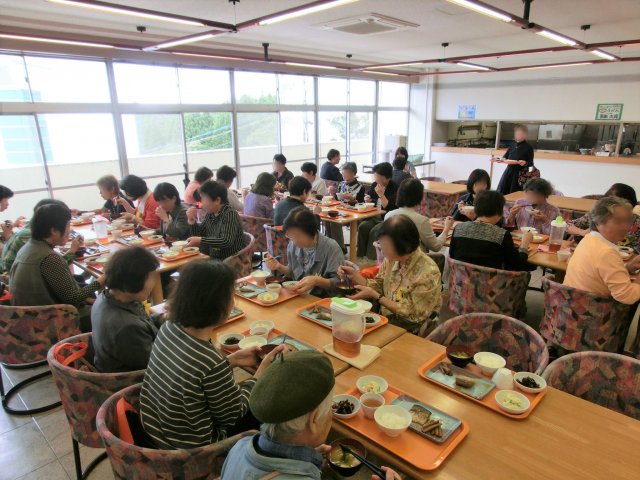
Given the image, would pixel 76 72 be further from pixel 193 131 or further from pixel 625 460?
pixel 625 460

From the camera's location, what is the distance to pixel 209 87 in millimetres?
7984

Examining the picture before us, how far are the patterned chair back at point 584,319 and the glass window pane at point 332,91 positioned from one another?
832 centimetres

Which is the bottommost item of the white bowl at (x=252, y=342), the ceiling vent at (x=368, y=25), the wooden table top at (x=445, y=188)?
the white bowl at (x=252, y=342)

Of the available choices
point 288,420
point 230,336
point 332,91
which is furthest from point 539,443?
point 332,91

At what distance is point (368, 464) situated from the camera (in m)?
1.33

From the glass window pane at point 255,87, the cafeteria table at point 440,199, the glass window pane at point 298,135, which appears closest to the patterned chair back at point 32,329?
the cafeteria table at point 440,199

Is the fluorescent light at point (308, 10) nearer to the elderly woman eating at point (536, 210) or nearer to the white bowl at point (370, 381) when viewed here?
the elderly woman eating at point (536, 210)

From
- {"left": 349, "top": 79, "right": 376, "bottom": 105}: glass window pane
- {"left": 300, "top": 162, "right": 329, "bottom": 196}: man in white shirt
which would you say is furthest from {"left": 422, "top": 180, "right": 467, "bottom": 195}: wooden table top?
{"left": 349, "top": 79, "right": 376, "bottom": 105}: glass window pane

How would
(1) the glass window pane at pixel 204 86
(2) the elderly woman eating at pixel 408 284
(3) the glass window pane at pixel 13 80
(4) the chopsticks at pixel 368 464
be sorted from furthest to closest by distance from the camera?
(1) the glass window pane at pixel 204 86 → (3) the glass window pane at pixel 13 80 → (2) the elderly woman eating at pixel 408 284 → (4) the chopsticks at pixel 368 464

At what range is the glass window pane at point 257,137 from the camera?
28.5 ft

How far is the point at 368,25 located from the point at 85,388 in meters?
5.86

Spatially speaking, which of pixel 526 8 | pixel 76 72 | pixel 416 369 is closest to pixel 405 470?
pixel 416 369

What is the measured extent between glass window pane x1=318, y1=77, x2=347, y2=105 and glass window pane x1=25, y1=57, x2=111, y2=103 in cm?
500

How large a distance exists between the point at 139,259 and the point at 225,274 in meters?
0.60
